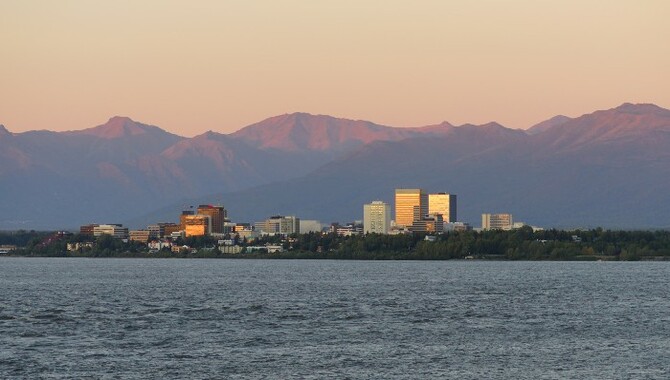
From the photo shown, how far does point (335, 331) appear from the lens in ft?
288

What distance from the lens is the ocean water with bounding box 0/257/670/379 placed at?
230 ft

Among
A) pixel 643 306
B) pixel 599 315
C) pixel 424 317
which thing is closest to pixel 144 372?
pixel 424 317

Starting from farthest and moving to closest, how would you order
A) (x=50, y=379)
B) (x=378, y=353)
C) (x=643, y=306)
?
(x=643, y=306), (x=378, y=353), (x=50, y=379)

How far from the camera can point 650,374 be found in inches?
2670

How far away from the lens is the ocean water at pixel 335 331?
70.0 metres

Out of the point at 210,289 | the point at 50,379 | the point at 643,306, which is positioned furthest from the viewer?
the point at 210,289

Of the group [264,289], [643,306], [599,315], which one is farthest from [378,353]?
[264,289]

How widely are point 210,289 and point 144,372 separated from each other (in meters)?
70.4

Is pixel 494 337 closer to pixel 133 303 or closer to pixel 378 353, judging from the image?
pixel 378 353

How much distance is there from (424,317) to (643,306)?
841 inches

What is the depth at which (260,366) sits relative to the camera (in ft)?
232

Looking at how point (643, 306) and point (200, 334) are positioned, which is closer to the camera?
point (200, 334)

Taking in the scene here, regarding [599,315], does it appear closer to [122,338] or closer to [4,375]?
[122,338]

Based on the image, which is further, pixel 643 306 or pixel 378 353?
pixel 643 306
